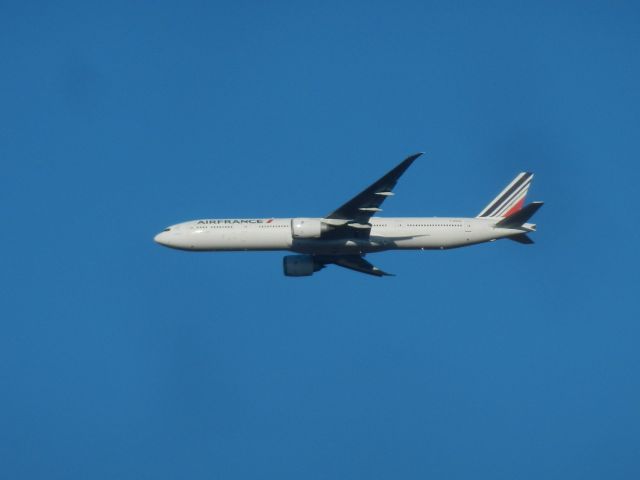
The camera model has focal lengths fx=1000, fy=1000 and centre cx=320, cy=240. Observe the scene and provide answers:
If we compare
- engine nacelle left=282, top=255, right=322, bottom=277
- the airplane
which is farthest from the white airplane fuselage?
engine nacelle left=282, top=255, right=322, bottom=277

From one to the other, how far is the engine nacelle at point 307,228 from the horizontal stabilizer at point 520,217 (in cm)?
1189

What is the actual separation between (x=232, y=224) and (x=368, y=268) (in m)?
10.8

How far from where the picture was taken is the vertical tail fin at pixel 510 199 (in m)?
69.2

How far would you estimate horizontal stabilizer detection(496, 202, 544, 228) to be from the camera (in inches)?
2461

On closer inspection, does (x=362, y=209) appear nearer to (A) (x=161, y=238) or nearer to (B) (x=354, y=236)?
(B) (x=354, y=236)

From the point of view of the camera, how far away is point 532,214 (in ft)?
209

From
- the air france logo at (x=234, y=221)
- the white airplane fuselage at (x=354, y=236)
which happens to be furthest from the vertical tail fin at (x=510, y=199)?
the air france logo at (x=234, y=221)

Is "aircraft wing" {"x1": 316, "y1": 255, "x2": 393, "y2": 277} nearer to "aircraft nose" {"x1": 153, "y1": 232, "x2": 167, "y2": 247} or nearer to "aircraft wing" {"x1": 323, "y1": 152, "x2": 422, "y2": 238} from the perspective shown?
"aircraft wing" {"x1": 323, "y1": 152, "x2": 422, "y2": 238}

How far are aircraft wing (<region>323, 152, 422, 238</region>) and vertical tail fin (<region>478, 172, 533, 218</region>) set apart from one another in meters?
9.80

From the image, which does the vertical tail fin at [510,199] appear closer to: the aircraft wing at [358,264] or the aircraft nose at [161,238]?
the aircraft wing at [358,264]

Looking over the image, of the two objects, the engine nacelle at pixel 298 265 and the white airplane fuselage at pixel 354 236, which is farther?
the engine nacelle at pixel 298 265

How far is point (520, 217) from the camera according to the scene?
64.5m

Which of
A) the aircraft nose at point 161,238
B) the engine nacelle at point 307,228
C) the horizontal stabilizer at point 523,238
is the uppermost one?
the aircraft nose at point 161,238

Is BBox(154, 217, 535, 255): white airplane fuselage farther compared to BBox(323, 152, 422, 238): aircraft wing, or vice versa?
→ BBox(154, 217, 535, 255): white airplane fuselage
